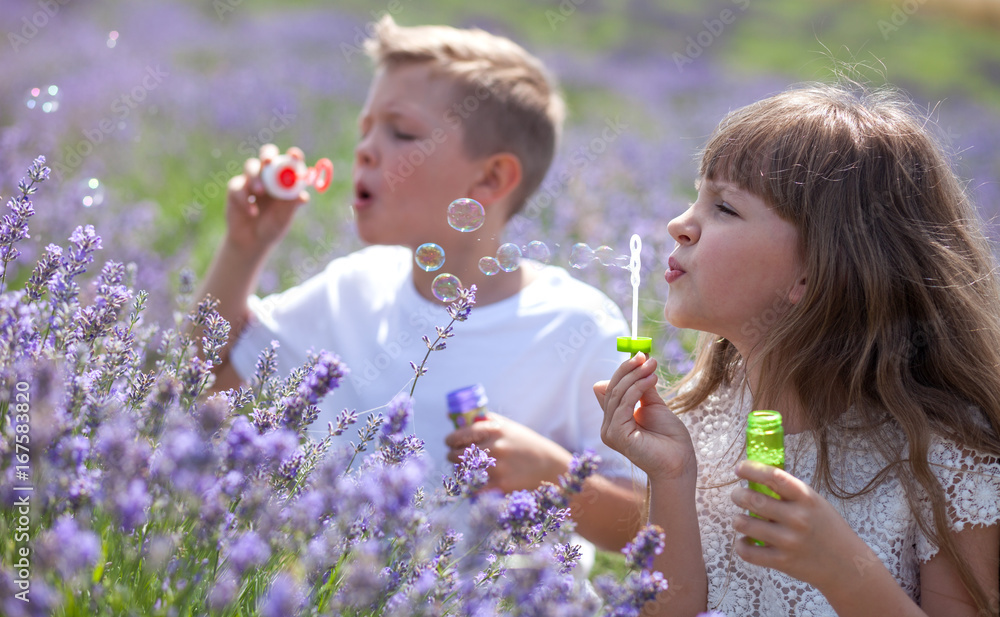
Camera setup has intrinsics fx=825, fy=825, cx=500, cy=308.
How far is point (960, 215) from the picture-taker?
1750 millimetres

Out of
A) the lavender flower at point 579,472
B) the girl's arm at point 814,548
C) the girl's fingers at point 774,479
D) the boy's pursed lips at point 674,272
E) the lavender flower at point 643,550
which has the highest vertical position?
the boy's pursed lips at point 674,272

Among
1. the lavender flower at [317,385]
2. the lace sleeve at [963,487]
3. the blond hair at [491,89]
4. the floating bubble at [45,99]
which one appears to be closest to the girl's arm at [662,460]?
the lace sleeve at [963,487]

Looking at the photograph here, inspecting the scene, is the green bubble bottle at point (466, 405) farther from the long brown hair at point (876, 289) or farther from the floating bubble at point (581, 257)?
the long brown hair at point (876, 289)

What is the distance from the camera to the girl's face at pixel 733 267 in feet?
5.30

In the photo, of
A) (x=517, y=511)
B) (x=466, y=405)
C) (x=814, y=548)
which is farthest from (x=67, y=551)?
(x=466, y=405)

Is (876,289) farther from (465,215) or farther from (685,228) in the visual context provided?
(465,215)

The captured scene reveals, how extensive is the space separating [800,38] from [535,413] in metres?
13.6

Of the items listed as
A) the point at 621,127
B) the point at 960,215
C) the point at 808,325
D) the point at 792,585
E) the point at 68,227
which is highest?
the point at 621,127

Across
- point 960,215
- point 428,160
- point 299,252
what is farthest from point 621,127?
point 960,215

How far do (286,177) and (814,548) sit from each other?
6.37 feet

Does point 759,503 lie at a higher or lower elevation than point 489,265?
lower

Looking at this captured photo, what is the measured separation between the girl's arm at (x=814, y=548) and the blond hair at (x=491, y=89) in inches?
65.8

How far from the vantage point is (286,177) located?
260cm

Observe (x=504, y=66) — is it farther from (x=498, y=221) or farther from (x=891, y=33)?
(x=891, y=33)
